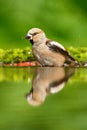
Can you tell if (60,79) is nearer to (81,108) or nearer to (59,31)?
(81,108)

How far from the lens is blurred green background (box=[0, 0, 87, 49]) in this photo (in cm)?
718

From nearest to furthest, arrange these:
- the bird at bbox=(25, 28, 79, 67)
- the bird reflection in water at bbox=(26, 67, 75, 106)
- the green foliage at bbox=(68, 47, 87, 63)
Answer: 1. the bird reflection in water at bbox=(26, 67, 75, 106)
2. the bird at bbox=(25, 28, 79, 67)
3. the green foliage at bbox=(68, 47, 87, 63)

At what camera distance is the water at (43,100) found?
3293mm

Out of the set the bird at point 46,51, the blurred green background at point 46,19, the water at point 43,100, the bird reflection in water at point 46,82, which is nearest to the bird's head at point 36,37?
the bird at point 46,51

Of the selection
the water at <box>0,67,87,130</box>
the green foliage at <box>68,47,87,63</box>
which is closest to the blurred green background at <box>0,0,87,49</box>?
the green foliage at <box>68,47,87,63</box>

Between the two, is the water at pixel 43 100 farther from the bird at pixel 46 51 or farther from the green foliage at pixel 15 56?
the green foliage at pixel 15 56

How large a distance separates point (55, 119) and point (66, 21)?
13.6ft

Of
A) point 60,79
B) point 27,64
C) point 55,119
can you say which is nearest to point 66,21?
point 27,64

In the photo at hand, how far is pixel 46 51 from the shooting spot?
5973 mm

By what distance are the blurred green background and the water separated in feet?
5.05

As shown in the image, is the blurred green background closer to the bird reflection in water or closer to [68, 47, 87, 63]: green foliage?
[68, 47, 87, 63]: green foliage

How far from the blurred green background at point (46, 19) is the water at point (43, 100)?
154 cm

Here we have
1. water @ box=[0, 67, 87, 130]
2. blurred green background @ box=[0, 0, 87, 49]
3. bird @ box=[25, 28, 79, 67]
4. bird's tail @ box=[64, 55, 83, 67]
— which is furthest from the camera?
blurred green background @ box=[0, 0, 87, 49]

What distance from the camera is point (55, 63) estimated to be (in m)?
6.11
